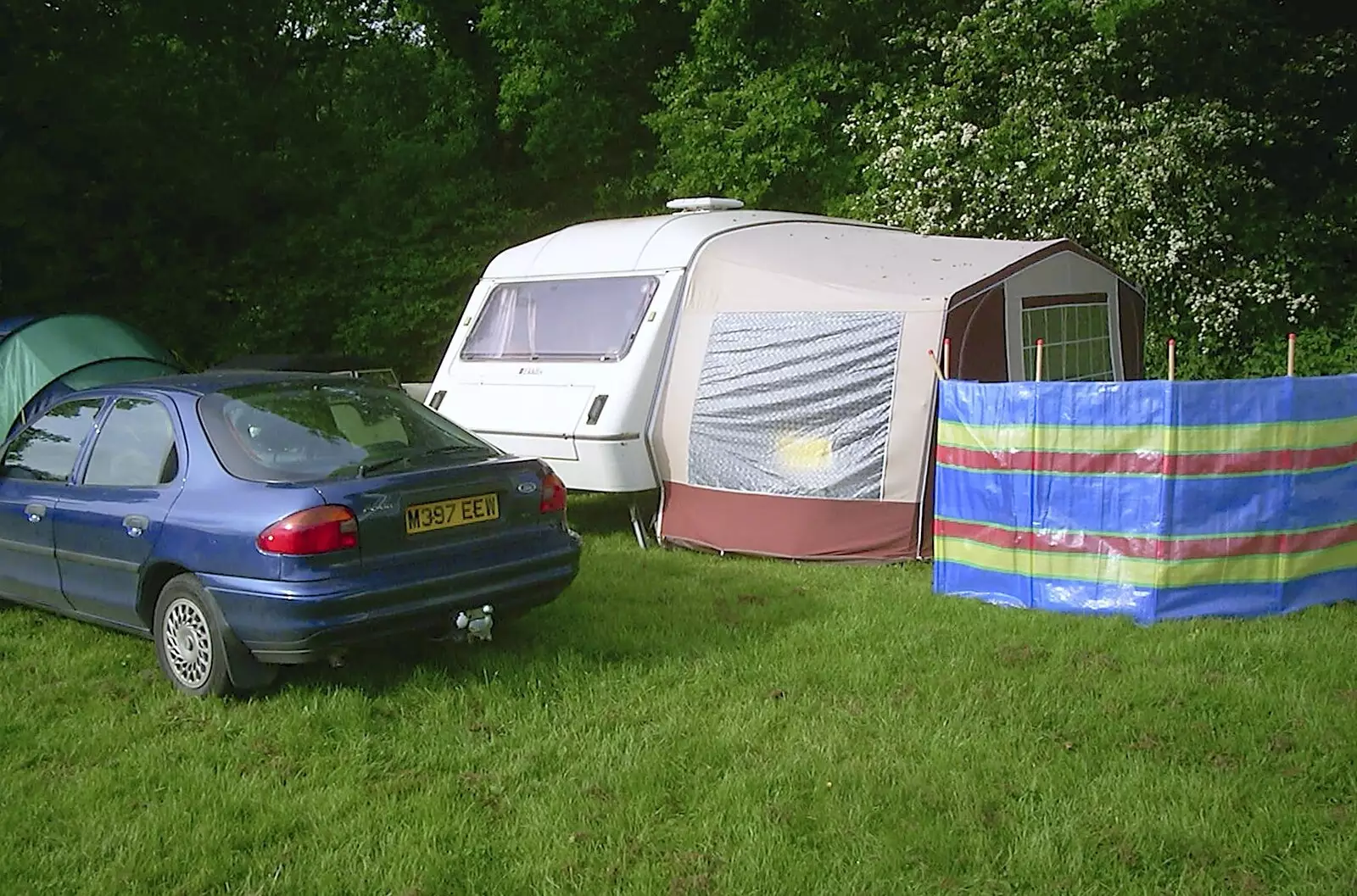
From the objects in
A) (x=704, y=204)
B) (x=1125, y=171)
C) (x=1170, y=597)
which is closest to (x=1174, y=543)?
(x=1170, y=597)

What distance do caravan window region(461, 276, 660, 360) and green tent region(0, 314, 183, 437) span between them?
12.8 ft

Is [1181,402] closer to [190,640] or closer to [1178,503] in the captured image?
[1178,503]

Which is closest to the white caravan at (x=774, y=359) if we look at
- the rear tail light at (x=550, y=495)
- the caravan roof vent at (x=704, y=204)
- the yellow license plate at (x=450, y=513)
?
the caravan roof vent at (x=704, y=204)

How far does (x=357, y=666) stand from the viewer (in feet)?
19.6

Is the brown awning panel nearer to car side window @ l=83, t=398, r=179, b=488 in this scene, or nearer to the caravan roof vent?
the caravan roof vent

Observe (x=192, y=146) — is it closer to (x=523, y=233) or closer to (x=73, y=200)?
(x=73, y=200)

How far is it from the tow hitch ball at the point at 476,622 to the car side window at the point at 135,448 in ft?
4.87

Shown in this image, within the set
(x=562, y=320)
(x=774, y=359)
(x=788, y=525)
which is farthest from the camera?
(x=562, y=320)

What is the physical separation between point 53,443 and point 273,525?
2.26m

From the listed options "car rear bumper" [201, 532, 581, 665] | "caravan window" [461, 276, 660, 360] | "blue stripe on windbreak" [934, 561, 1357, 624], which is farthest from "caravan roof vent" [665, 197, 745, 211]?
"car rear bumper" [201, 532, 581, 665]

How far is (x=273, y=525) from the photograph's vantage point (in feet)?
16.6

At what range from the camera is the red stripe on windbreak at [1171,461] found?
6410 mm

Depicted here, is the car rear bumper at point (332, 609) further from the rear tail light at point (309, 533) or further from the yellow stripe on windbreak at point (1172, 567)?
the yellow stripe on windbreak at point (1172, 567)

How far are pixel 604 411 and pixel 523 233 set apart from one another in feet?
31.7
